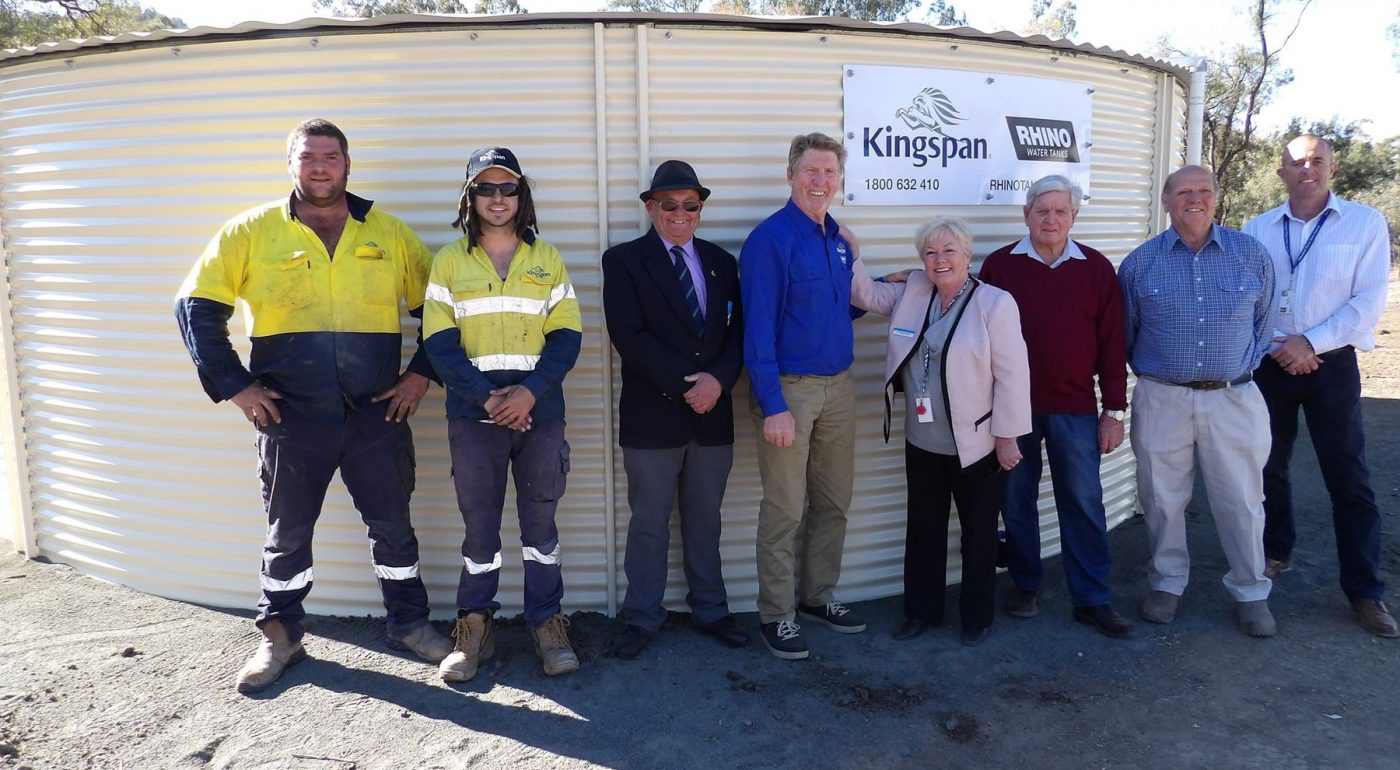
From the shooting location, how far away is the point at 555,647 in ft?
13.0

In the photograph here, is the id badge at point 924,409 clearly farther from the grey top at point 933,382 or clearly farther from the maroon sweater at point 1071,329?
the maroon sweater at point 1071,329

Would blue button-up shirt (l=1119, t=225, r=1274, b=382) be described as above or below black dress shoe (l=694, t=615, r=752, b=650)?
above

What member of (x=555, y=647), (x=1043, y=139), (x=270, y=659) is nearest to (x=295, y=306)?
(x=270, y=659)

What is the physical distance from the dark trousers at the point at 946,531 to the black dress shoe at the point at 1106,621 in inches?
22.0

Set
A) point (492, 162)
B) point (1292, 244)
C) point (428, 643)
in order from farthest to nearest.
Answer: point (1292, 244) → point (428, 643) → point (492, 162)

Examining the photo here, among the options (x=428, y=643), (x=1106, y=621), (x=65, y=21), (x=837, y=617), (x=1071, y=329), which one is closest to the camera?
(x=428, y=643)

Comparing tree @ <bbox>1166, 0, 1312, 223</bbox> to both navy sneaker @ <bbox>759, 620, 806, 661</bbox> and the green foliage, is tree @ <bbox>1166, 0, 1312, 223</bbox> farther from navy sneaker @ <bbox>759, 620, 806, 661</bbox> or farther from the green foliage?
navy sneaker @ <bbox>759, 620, 806, 661</bbox>

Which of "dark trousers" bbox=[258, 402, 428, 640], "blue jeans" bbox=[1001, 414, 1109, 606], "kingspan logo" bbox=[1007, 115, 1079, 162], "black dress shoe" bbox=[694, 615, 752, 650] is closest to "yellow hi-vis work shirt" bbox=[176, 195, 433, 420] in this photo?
"dark trousers" bbox=[258, 402, 428, 640]

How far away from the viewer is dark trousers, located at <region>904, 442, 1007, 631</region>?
4.08m

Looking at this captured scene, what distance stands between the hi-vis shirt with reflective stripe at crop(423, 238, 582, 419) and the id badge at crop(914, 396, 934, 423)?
1614mm

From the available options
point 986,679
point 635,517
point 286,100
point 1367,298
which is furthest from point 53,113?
point 1367,298

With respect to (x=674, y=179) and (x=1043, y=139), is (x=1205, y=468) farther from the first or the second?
(x=674, y=179)

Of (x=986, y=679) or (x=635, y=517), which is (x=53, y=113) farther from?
(x=986, y=679)

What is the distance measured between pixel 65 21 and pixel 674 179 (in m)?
20.5
